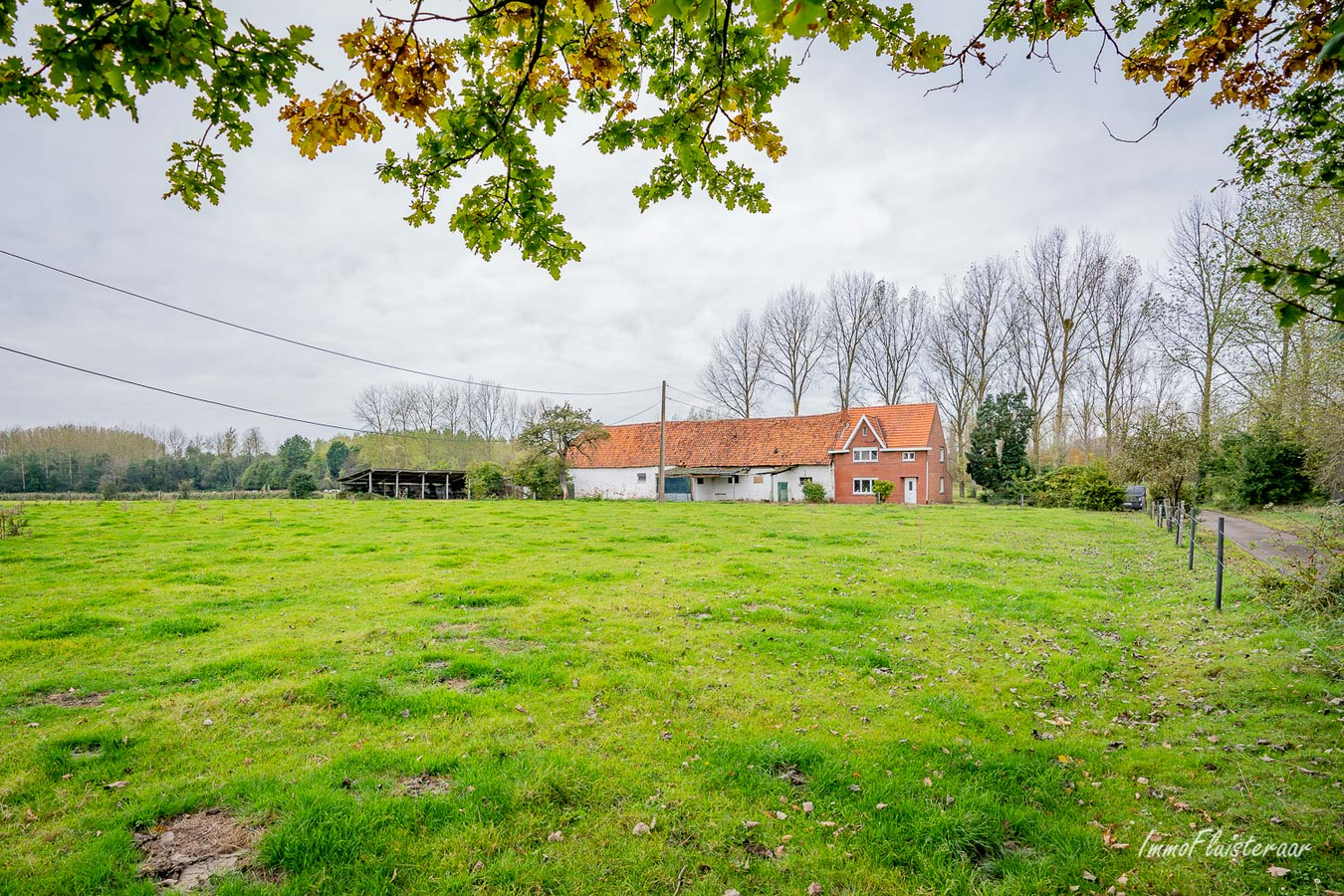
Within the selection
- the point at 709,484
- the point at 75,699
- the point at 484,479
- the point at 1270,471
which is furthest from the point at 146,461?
the point at 1270,471

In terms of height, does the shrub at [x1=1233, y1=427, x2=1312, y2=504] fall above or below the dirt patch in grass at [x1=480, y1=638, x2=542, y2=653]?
above

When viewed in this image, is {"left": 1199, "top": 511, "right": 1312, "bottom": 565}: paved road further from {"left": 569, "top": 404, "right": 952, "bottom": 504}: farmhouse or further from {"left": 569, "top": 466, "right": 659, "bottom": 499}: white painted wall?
{"left": 569, "top": 466, "right": 659, "bottom": 499}: white painted wall

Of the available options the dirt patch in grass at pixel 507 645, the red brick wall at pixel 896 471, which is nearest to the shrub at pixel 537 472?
the red brick wall at pixel 896 471

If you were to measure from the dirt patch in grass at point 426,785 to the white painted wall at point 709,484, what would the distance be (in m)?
37.4

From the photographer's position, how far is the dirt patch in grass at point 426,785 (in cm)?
386

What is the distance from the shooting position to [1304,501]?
2544 cm

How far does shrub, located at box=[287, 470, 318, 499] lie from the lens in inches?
1722

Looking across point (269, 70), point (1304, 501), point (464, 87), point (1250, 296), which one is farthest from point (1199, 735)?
point (1304, 501)

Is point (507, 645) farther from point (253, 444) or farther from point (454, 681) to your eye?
point (253, 444)

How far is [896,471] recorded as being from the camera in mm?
38031

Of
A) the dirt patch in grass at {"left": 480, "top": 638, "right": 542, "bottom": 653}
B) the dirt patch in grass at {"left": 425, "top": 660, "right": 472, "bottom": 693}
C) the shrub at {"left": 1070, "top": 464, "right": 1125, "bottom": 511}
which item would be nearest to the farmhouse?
the shrub at {"left": 1070, "top": 464, "right": 1125, "bottom": 511}

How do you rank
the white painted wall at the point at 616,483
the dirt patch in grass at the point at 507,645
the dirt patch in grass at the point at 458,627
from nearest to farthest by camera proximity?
the dirt patch in grass at the point at 507,645 < the dirt patch in grass at the point at 458,627 < the white painted wall at the point at 616,483

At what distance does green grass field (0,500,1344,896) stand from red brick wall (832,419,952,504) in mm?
27995

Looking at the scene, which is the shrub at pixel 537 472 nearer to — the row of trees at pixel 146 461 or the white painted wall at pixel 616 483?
the white painted wall at pixel 616 483
